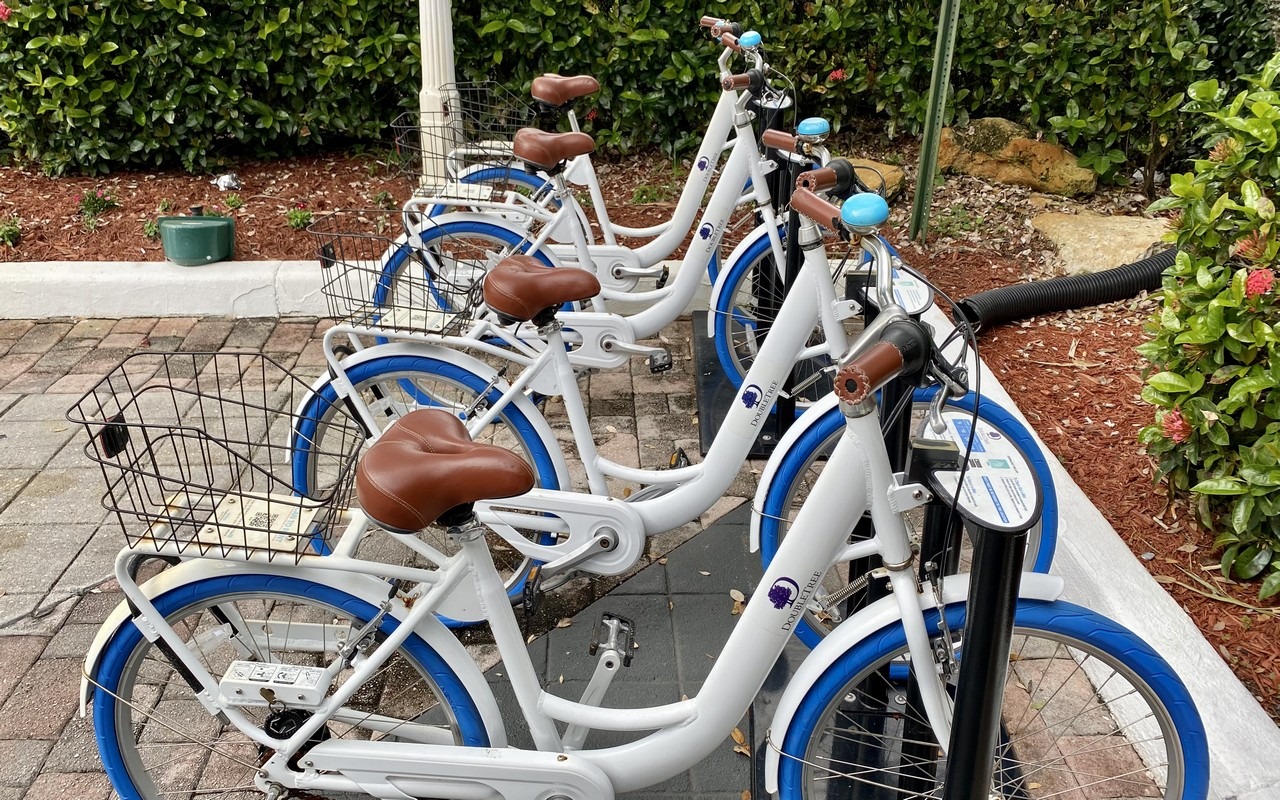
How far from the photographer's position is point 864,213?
6.04ft

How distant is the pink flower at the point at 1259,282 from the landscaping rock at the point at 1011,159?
369 centimetres

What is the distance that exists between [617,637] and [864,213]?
1.15 m

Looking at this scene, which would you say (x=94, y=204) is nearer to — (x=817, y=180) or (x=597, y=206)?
(x=597, y=206)

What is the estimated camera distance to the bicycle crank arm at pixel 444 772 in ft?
7.07

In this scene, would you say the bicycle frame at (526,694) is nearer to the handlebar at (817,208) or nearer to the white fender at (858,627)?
the white fender at (858,627)

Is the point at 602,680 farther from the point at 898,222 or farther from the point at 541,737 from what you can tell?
the point at 898,222

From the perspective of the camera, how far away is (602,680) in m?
2.38

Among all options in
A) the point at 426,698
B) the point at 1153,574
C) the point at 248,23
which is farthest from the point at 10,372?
the point at 1153,574

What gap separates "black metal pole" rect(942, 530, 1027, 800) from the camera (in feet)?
5.24

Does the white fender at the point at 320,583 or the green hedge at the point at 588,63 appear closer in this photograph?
the white fender at the point at 320,583

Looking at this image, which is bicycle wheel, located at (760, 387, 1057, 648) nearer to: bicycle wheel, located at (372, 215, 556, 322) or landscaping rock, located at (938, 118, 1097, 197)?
bicycle wheel, located at (372, 215, 556, 322)

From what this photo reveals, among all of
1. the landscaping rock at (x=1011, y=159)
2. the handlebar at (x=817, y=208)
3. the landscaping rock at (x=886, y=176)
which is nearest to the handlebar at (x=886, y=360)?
the handlebar at (x=817, y=208)

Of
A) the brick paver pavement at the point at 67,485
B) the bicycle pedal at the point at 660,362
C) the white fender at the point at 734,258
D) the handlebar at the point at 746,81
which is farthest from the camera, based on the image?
the white fender at the point at 734,258

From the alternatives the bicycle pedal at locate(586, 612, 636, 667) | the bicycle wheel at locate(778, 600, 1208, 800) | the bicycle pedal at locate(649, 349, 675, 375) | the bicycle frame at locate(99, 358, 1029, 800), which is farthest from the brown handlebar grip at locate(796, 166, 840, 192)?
the bicycle pedal at locate(649, 349, 675, 375)
